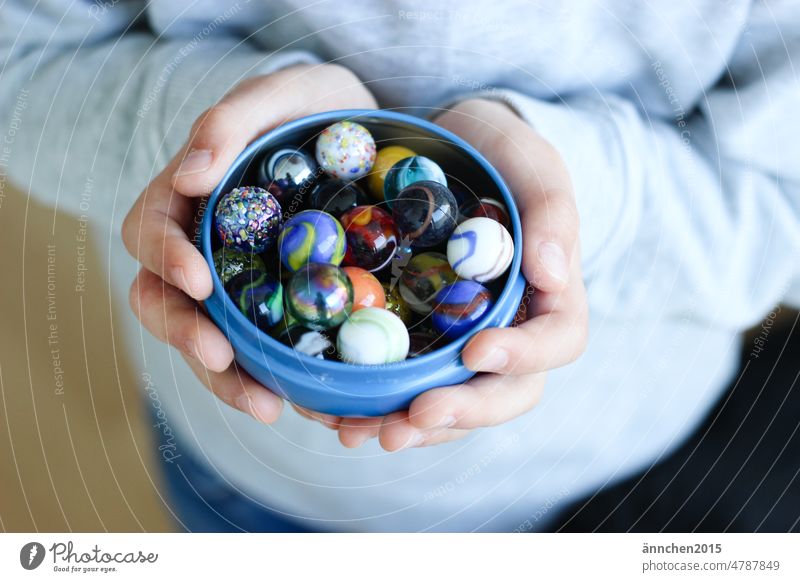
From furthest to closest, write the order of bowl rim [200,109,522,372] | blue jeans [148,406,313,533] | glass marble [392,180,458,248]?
1. blue jeans [148,406,313,533]
2. glass marble [392,180,458,248]
3. bowl rim [200,109,522,372]

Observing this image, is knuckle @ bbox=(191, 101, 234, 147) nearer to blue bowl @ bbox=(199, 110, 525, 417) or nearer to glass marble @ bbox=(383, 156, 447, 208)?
blue bowl @ bbox=(199, 110, 525, 417)

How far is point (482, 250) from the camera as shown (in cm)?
56

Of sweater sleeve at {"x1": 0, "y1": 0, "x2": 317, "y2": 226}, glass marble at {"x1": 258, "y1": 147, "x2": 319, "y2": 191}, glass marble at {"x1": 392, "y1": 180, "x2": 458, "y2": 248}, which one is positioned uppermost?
sweater sleeve at {"x1": 0, "y1": 0, "x2": 317, "y2": 226}

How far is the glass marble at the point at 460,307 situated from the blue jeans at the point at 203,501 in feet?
1.02

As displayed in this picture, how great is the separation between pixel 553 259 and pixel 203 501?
1.56ft

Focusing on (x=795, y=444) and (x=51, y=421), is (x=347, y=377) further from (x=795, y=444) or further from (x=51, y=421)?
(x=795, y=444)

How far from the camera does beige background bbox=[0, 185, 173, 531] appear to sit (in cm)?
64

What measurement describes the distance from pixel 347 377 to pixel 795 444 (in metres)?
0.52

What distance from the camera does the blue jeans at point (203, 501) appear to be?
694 millimetres

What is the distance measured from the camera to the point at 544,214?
2.00 ft

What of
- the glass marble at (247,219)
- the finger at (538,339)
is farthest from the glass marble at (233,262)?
the finger at (538,339)

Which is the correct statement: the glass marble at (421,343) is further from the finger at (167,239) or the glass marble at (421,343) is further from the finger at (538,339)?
the finger at (167,239)

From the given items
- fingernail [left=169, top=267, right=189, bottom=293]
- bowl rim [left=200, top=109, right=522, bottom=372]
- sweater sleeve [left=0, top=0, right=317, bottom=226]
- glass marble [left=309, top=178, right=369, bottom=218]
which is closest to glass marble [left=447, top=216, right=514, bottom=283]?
bowl rim [left=200, top=109, right=522, bottom=372]

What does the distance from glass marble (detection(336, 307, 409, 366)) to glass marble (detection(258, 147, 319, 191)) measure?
0.16 meters
